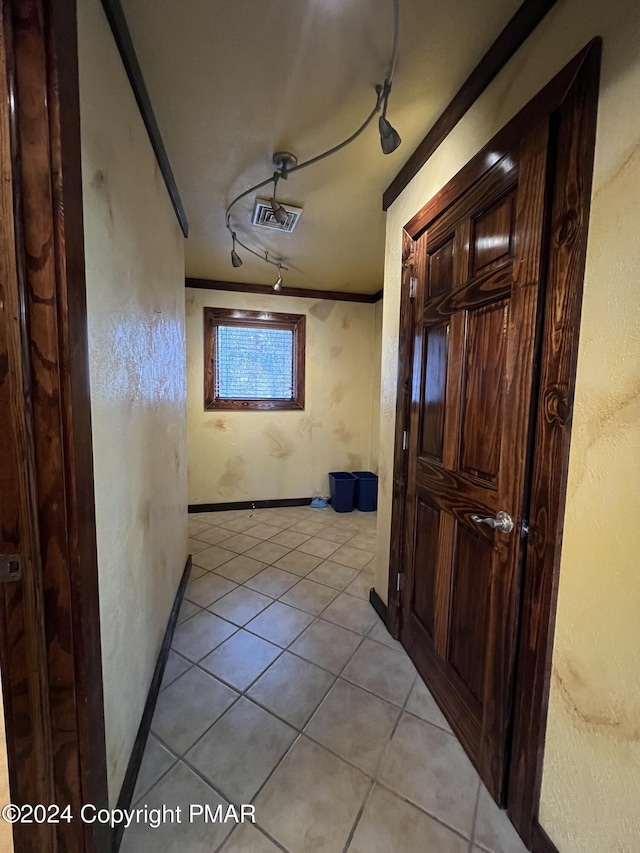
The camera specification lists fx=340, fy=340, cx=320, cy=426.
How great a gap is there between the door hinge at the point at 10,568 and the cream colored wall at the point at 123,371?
187 mm

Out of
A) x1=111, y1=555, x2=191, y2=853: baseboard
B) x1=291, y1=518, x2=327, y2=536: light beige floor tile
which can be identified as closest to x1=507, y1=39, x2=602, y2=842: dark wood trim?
x1=111, y1=555, x2=191, y2=853: baseboard

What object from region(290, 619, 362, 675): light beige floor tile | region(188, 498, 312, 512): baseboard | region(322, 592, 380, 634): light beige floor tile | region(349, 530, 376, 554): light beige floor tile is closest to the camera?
region(290, 619, 362, 675): light beige floor tile

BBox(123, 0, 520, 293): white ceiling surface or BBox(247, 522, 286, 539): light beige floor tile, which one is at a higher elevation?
BBox(123, 0, 520, 293): white ceiling surface

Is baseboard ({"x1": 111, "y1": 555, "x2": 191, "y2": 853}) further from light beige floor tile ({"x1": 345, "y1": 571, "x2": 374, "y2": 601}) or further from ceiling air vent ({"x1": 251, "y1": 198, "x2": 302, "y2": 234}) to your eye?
ceiling air vent ({"x1": 251, "y1": 198, "x2": 302, "y2": 234})

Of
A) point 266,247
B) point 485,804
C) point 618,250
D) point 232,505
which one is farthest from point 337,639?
point 266,247

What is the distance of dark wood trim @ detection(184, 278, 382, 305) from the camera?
354 centimetres

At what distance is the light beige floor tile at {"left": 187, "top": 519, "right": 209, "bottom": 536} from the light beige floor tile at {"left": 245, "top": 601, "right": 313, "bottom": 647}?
1469mm

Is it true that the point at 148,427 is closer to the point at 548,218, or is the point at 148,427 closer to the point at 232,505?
the point at 548,218

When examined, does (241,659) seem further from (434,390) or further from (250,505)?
(250,505)

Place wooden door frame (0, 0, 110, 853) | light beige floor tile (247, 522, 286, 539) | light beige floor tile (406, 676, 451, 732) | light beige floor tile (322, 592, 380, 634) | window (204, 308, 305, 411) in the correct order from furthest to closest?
1. window (204, 308, 305, 411)
2. light beige floor tile (247, 522, 286, 539)
3. light beige floor tile (322, 592, 380, 634)
4. light beige floor tile (406, 676, 451, 732)
5. wooden door frame (0, 0, 110, 853)

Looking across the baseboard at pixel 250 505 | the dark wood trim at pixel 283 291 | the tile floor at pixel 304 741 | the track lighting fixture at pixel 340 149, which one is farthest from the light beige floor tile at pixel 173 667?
the dark wood trim at pixel 283 291

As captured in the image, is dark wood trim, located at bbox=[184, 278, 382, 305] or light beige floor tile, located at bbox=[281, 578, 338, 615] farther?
dark wood trim, located at bbox=[184, 278, 382, 305]

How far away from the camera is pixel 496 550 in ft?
3.61

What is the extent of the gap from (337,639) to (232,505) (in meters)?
2.33
